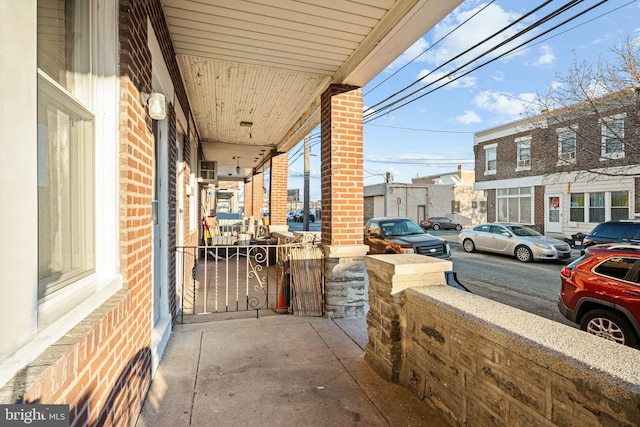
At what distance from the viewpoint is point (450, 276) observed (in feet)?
15.3

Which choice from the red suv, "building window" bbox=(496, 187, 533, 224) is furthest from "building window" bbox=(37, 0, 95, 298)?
"building window" bbox=(496, 187, 533, 224)

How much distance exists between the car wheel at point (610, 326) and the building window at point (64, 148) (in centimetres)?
530

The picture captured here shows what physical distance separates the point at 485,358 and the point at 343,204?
2807 mm

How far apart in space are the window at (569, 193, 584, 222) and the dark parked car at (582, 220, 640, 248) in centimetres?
817

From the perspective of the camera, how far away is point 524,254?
34.0ft

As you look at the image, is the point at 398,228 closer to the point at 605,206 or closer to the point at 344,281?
the point at 344,281

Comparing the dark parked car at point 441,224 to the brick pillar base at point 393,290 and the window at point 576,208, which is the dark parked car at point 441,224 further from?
the brick pillar base at point 393,290

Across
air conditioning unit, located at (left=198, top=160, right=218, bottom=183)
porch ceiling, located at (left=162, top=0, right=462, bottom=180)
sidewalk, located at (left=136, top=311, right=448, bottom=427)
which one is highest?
porch ceiling, located at (left=162, top=0, right=462, bottom=180)

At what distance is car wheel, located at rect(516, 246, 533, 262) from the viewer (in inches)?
403

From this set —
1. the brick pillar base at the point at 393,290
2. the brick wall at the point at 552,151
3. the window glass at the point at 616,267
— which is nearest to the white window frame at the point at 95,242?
the brick pillar base at the point at 393,290

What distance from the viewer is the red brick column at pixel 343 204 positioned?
4.34m

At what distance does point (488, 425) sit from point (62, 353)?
82.6 inches

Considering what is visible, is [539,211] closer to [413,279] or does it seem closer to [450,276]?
[450,276]

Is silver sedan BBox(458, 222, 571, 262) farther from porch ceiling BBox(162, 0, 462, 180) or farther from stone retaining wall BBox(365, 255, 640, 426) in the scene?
stone retaining wall BBox(365, 255, 640, 426)
